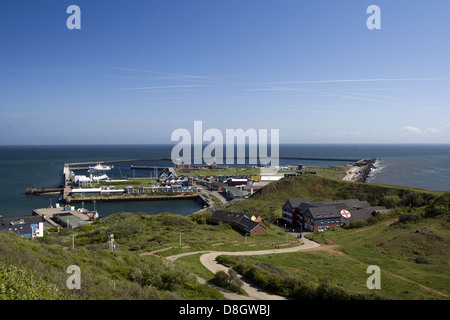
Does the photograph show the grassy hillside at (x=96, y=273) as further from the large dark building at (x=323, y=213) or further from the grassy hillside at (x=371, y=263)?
the large dark building at (x=323, y=213)

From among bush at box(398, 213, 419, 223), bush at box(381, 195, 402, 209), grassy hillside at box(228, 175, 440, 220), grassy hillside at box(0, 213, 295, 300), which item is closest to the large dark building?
bush at box(381, 195, 402, 209)

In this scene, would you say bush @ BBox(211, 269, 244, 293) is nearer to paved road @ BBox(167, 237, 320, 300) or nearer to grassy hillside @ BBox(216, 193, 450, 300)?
paved road @ BBox(167, 237, 320, 300)

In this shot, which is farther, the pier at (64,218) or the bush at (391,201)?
the pier at (64,218)

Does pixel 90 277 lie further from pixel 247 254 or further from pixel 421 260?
pixel 421 260

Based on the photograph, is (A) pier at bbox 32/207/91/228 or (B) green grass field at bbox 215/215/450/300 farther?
(A) pier at bbox 32/207/91/228

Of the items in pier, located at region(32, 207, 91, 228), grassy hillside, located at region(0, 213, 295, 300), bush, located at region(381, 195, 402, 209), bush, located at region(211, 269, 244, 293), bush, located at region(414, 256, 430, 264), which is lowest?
pier, located at region(32, 207, 91, 228)

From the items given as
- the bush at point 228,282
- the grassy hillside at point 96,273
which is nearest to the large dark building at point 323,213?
the grassy hillside at point 96,273

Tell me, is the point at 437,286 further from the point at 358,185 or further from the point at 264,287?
the point at 358,185
